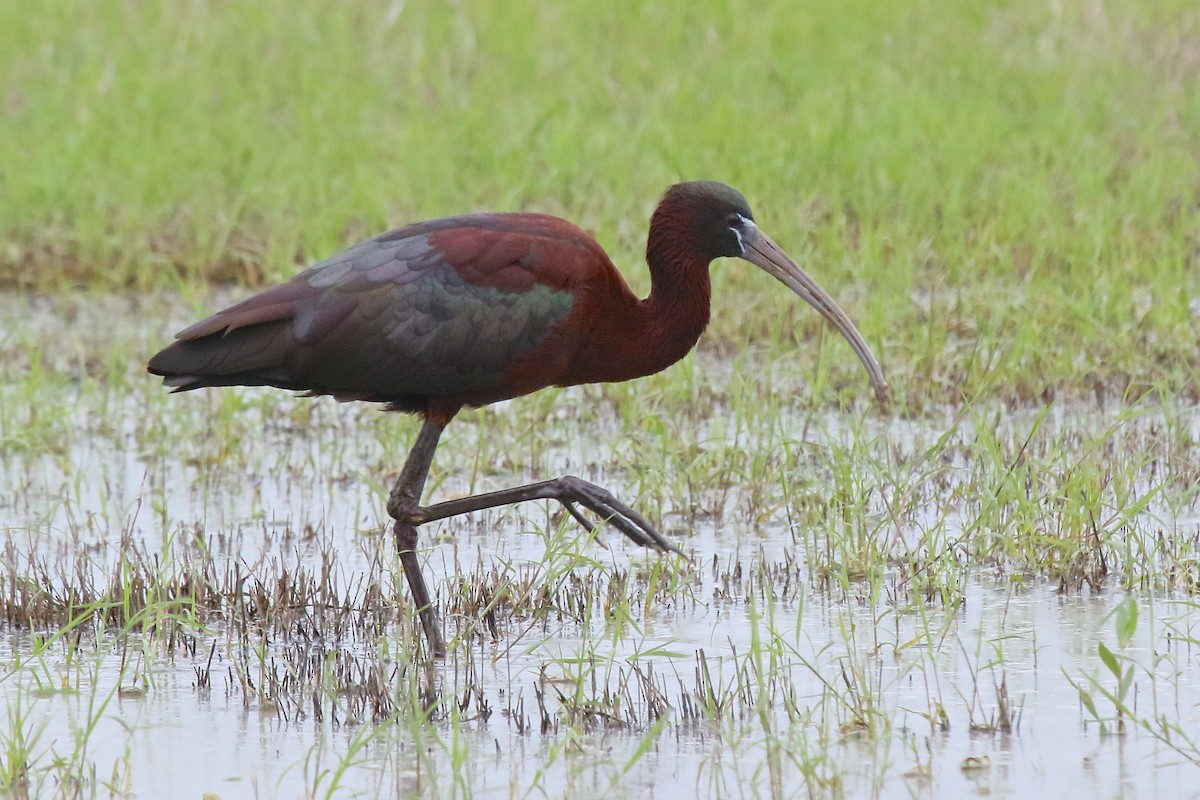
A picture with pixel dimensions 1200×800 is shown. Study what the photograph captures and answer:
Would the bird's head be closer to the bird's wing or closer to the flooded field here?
the bird's wing

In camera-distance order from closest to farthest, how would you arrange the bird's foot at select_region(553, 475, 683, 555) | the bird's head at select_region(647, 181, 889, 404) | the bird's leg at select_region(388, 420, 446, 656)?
the bird's foot at select_region(553, 475, 683, 555) < the bird's leg at select_region(388, 420, 446, 656) < the bird's head at select_region(647, 181, 889, 404)

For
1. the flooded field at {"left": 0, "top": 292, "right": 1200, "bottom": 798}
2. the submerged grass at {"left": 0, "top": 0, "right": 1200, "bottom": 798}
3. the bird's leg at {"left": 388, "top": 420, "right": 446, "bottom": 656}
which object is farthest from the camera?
the bird's leg at {"left": 388, "top": 420, "right": 446, "bottom": 656}

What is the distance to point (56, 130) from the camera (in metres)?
10.7

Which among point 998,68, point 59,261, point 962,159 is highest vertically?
point 998,68

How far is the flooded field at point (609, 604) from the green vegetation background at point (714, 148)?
0.72 metres

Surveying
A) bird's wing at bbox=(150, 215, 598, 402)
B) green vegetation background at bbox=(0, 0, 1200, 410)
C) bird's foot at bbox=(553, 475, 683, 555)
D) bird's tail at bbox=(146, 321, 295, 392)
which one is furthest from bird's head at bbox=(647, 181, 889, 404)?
green vegetation background at bbox=(0, 0, 1200, 410)

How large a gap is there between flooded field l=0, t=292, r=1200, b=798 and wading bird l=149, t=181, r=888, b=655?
1.21 feet

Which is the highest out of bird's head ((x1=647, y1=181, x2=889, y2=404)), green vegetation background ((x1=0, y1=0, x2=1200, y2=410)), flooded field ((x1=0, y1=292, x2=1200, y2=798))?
green vegetation background ((x1=0, y1=0, x2=1200, y2=410))

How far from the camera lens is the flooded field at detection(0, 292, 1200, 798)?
405 centimetres

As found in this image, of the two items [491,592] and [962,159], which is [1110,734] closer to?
[491,592]

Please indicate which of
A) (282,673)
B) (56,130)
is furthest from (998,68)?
(282,673)

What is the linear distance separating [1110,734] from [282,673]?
1.96 metres

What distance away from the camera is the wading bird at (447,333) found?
206 inches

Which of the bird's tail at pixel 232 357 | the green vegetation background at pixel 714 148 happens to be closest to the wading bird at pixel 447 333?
the bird's tail at pixel 232 357
